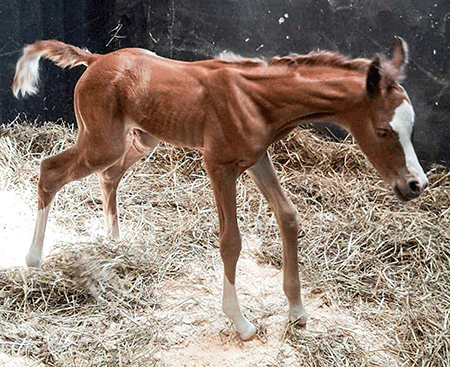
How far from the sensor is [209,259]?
330 centimetres

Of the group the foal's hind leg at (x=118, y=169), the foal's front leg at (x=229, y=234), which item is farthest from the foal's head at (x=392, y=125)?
the foal's hind leg at (x=118, y=169)

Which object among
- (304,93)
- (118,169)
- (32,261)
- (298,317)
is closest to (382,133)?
(304,93)

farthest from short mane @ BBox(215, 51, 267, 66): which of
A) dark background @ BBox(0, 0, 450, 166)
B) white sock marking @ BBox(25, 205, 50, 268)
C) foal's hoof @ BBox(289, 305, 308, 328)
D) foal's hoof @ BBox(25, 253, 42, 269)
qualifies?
dark background @ BBox(0, 0, 450, 166)

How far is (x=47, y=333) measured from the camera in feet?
8.40

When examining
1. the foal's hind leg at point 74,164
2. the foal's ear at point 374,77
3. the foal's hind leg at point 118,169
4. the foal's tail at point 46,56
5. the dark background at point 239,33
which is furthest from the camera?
the dark background at point 239,33

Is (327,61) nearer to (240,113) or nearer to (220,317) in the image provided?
(240,113)

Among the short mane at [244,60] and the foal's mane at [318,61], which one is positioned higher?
→ the foal's mane at [318,61]

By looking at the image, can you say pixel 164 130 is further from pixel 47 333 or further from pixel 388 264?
pixel 388 264

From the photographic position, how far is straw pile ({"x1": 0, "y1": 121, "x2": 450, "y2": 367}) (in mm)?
2539

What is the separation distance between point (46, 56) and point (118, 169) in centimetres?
65

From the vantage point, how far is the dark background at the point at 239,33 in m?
Result: 4.02

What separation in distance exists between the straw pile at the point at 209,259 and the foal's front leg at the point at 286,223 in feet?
0.35

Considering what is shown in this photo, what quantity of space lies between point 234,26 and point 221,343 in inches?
95.8

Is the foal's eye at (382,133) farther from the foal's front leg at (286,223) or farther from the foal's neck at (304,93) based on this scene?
the foal's front leg at (286,223)
